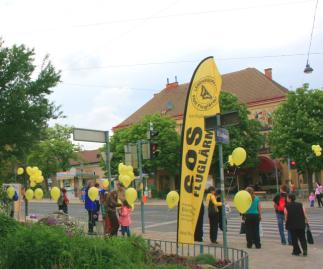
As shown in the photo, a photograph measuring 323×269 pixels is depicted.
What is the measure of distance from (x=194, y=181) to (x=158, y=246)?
1.80 metres

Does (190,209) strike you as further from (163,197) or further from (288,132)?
(163,197)

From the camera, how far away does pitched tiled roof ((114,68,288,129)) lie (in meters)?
54.2

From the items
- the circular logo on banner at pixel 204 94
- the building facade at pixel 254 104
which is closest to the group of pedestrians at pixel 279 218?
the circular logo on banner at pixel 204 94

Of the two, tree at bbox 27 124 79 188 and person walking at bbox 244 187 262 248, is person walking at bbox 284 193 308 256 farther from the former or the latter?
tree at bbox 27 124 79 188

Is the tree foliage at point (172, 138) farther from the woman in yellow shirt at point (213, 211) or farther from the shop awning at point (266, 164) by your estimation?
the woman in yellow shirt at point (213, 211)

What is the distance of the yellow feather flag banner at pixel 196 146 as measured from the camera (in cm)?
1009

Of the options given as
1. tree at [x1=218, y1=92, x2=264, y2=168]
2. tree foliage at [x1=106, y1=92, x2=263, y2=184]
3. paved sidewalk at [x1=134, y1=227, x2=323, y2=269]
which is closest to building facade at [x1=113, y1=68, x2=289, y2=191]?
tree at [x1=218, y1=92, x2=264, y2=168]

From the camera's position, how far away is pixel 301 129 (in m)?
39.3

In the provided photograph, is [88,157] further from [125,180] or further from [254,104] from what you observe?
[125,180]

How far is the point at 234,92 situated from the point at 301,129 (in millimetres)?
18934

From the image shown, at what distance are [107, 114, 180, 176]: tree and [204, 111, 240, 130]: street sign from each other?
41.3m

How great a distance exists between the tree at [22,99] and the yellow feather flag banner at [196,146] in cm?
733

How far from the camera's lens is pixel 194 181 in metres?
10.1

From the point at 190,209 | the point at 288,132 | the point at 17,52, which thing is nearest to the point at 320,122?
the point at 288,132
